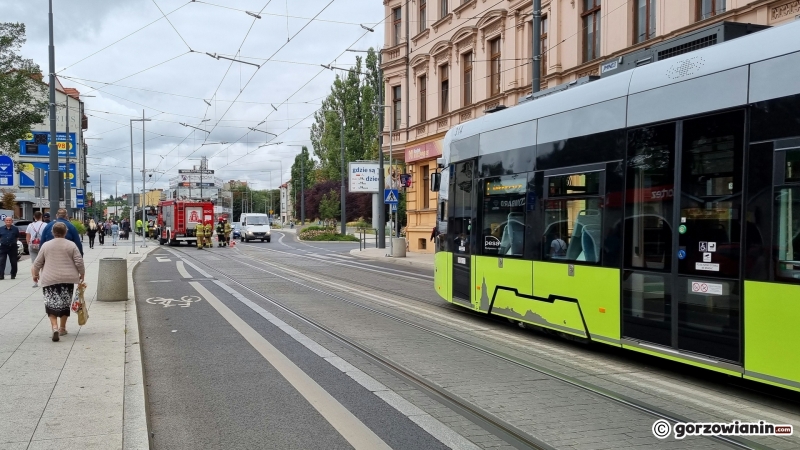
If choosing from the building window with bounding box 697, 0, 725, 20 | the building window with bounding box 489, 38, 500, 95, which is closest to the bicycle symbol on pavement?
the building window with bounding box 697, 0, 725, 20

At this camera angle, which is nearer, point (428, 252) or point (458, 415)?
point (458, 415)

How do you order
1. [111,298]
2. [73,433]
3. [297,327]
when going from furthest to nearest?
[111,298] < [297,327] < [73,433]

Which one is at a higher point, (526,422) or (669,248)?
(669,248)

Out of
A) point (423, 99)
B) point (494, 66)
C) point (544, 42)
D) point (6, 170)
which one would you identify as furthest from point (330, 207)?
point (6, 170)

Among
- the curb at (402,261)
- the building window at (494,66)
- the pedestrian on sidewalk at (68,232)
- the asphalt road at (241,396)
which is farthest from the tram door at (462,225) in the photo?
the building window at (494,66)

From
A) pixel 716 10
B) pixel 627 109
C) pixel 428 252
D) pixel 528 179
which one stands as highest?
pixel 716 10

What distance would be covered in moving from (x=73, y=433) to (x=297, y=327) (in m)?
5.71

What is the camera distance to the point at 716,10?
56.6 ft

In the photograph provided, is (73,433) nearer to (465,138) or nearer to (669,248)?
(669,248)

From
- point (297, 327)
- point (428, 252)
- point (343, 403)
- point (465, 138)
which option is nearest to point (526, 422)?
point (343, 403)

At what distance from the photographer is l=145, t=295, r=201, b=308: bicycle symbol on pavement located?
46.3 feet

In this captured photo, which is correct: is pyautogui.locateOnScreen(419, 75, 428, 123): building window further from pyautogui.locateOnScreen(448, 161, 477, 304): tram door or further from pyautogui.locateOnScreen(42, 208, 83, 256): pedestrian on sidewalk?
pyautogui.locateOnScreen(42, 208, 83, 256): pedestrian on sidewalk

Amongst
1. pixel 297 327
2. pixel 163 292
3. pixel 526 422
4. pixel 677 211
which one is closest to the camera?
pixel 526 422

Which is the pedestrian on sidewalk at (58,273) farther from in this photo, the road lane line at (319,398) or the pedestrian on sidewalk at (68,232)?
the pedestrian on sidewalk at (68,232)
